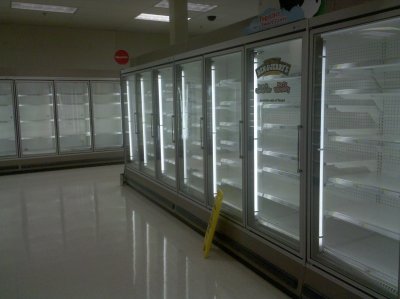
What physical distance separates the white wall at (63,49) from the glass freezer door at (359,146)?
723 centimetres

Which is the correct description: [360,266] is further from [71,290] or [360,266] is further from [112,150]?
[112,150]

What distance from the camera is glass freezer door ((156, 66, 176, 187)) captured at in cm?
548

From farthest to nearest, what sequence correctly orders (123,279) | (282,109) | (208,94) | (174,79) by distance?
(174,79), (208,94), (282,109), (123,279)

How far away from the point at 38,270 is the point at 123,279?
86cm

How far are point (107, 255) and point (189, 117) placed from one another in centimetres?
209

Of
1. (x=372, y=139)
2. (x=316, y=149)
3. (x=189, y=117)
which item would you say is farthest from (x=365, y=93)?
(x=189, y=117)

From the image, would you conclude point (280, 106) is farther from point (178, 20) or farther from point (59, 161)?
point (59, 161)

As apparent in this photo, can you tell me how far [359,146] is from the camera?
281 centimetres

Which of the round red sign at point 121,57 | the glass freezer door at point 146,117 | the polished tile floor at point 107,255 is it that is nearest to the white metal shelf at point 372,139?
the polished tile floor at point 107,255

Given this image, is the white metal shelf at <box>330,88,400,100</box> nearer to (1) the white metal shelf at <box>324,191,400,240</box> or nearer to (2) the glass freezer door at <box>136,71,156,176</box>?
(1) the white metal shelf at <box>324,191,400,240</box>

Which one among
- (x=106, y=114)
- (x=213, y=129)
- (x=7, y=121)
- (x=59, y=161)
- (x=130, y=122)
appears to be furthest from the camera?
(x=106, y=114)

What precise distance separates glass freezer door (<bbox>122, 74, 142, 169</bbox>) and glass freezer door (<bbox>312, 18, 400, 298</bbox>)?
172 inches

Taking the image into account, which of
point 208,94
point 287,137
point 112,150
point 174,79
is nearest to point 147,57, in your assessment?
point 174,79

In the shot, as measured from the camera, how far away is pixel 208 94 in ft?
13.4
